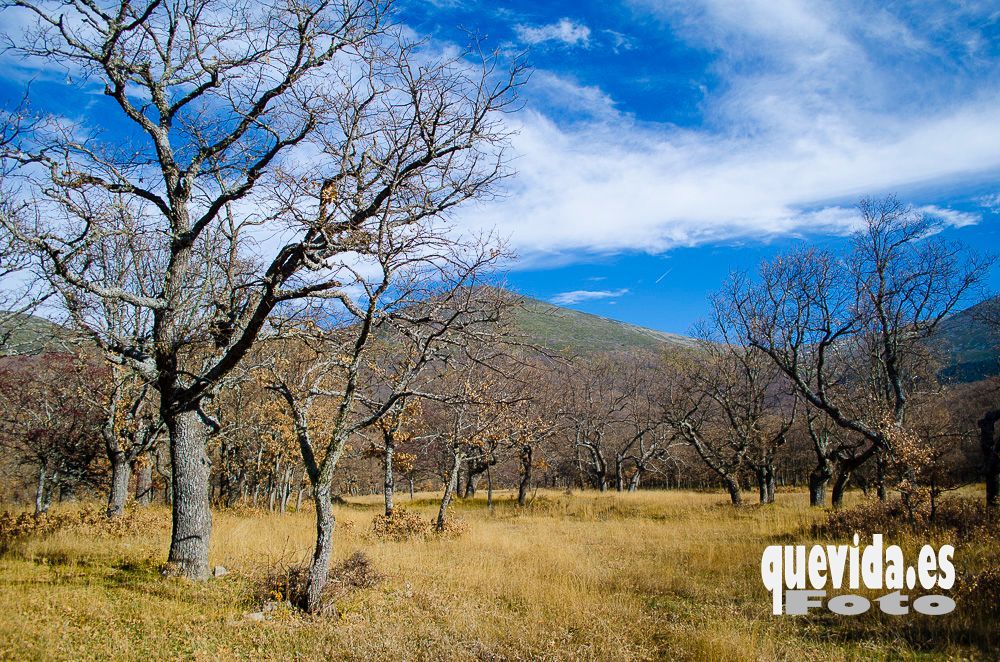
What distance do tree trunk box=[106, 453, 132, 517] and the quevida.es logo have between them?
16.1 m

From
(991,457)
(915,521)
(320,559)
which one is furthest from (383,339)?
(991,457)

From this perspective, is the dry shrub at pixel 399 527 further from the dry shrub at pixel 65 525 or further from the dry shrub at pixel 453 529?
the dry shrub at pixel 65 525

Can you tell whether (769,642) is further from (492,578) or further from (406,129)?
(406,129)

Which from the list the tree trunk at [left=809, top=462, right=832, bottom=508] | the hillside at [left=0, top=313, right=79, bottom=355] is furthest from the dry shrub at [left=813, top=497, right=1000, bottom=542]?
the hillside at [left=0, top=313, right=79, bottom=355]

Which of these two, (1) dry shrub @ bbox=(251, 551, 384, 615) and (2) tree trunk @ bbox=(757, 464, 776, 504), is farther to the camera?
(2) tree trunk @ bbox=(757, 464, 776, 504)

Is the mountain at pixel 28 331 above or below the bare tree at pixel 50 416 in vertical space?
above

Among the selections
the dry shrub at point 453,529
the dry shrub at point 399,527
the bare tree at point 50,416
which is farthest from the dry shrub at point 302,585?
the bare tree at point 50,416

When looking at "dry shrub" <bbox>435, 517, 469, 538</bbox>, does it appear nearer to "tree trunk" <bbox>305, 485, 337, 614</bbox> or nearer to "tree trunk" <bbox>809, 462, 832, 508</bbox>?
"tree trunk" <bbox>305, 485, 337, 614</bbox>

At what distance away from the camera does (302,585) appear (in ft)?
24.5

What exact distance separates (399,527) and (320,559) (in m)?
8.77

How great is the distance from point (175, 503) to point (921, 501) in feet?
51.3

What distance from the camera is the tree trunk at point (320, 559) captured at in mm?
7078

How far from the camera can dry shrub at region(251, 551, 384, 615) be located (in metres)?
7.25

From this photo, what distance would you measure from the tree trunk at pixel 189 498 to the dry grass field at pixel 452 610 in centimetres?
45
